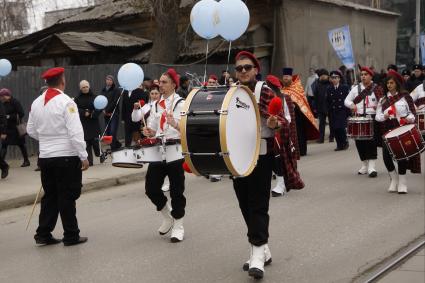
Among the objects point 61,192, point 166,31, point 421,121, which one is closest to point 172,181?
point 61,192

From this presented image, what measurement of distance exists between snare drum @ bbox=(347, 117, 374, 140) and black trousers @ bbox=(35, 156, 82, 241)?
5.39 m

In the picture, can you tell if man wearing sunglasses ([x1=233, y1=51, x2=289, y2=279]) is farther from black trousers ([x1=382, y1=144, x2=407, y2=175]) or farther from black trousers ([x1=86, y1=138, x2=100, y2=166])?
black trousers ([x1=86, y1=138, x2=100, y2=166])

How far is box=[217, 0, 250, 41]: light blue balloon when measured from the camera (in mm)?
7172

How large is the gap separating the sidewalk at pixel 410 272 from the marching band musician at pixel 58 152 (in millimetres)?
3262

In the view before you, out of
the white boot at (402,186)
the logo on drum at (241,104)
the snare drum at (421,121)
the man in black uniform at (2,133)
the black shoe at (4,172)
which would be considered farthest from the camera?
the black shoe at (4,172)

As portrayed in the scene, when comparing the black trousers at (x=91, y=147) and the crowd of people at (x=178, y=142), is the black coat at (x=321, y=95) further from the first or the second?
the black trousers at (x=91, y=147)

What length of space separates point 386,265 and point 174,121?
2.42 meters

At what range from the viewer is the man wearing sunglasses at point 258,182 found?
5766 mm

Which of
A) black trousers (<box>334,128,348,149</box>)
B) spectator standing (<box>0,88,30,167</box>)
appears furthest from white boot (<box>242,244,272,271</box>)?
black trousers (<box>334,128,348,149</box>)

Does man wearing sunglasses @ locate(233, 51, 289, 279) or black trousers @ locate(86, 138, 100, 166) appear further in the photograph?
black trousers @ locate(86, 138, 100, 166)

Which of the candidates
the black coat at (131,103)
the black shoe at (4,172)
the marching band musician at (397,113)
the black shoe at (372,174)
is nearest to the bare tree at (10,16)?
the black coat at (131,103)

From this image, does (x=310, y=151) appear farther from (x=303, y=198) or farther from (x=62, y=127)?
(x=62, y=127)

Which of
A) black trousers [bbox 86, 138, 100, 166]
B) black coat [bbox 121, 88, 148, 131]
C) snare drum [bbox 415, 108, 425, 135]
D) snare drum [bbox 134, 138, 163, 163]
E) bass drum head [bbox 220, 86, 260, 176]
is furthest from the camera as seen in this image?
black coat [bbox 121, 88, 148, 131]

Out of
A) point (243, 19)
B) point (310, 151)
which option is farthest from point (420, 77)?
point (243, 19)
